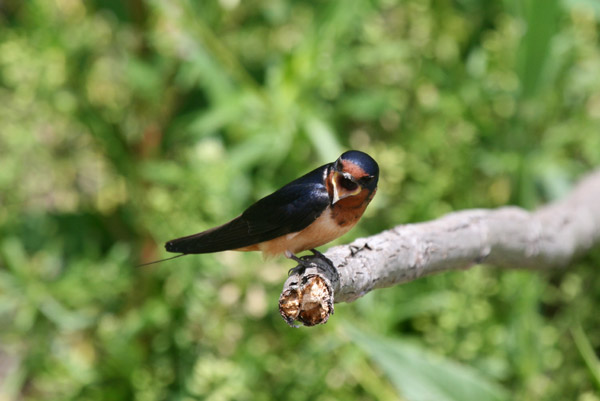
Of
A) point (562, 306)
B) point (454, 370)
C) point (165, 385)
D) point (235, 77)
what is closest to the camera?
point (454, 370)

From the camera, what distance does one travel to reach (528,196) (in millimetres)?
2268

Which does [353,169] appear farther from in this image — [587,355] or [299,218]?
[587,355]

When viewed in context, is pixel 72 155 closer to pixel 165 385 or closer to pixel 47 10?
pixel 47 10

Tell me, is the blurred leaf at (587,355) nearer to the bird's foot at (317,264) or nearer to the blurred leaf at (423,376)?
the blurred leaf at (423,376)

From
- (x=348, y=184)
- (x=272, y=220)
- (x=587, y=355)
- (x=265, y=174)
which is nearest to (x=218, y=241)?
(x=272, y=220)

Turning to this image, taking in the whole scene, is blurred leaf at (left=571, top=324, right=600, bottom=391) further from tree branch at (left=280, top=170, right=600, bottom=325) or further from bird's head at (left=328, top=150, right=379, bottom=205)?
bird's head at (left=328, top=150, right=379, bottom=205)

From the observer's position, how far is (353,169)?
39.8 inches

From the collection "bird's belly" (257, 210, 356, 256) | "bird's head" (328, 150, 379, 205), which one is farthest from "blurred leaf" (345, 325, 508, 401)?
"bird's head" (328, 150, 379, 205)

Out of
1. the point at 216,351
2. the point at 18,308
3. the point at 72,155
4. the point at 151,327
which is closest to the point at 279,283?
the point at 216,351

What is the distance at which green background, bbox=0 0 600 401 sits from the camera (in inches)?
80.5

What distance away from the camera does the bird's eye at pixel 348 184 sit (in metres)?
1.04

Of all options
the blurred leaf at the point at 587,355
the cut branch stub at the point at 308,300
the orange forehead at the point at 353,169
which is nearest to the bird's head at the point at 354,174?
the orange forehead at the point at 353,169

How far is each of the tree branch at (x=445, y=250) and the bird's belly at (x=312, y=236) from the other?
0.03 m

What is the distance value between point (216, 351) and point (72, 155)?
0.92 m
